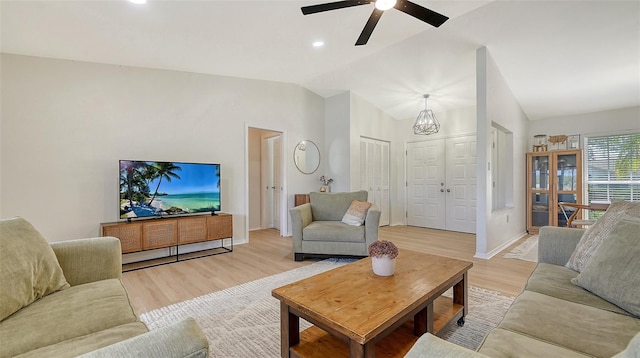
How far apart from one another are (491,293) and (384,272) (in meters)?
1.39

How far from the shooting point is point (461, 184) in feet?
18.0

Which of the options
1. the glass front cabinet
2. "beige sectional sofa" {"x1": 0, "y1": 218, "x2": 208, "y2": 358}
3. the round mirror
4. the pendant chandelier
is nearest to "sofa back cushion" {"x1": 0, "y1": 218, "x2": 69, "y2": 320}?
"beige sectional sofa" {"x1": 0, "y1": 218, "x2": 208, "y2": 358}

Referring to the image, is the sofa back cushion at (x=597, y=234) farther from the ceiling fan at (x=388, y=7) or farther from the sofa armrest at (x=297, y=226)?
the sofa armrest at (x=297, y=226)

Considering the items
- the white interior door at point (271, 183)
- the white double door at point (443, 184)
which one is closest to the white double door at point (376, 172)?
the white double door at point (443, 184)

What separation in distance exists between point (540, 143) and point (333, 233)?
477cm

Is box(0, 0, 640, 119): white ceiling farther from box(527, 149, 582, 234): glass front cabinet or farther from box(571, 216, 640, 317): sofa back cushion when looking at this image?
box(571, 216, 640, 317): sofa back cushion

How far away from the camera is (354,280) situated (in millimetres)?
1721

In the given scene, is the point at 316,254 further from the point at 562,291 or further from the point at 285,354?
the point at 562,291

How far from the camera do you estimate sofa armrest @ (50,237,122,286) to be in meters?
1.59

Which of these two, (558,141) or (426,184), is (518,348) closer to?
(426,184)

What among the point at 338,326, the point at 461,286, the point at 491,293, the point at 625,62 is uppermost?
the point at 625,62

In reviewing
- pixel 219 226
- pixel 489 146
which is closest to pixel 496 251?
pixel 489 146

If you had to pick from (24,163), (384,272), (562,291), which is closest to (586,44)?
(562,291)

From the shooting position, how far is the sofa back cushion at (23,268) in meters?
1.18
